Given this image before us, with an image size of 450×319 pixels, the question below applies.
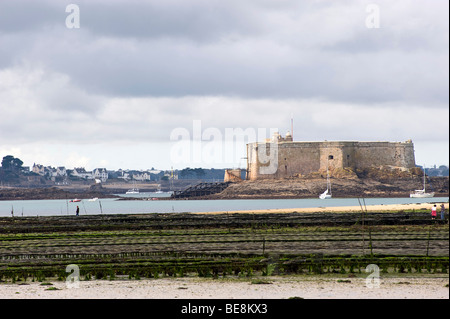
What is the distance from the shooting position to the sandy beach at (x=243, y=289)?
19.6 m

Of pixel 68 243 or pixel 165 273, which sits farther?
pixel 68 243

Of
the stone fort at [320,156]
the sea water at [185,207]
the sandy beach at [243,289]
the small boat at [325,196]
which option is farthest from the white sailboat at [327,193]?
the sandy beach at [243,289]

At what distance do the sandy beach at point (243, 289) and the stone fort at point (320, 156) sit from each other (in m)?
110

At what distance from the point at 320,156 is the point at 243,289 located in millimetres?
113127

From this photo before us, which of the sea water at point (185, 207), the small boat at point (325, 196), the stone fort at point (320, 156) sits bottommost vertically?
the sea water at point (185, 207)

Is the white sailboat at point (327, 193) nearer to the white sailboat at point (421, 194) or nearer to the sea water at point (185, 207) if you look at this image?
the sea water at point (185, 207)

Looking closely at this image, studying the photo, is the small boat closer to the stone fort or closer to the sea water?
the sea water

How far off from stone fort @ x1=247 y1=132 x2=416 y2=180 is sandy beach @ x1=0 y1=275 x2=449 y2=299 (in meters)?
110

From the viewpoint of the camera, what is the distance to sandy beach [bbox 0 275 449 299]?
64.4 feet

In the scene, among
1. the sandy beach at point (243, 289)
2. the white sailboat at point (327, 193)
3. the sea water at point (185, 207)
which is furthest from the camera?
the white sailboat at point (327, 193)

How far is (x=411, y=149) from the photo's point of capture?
13488cm
